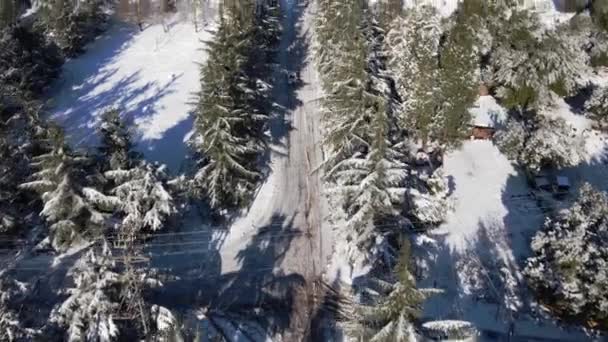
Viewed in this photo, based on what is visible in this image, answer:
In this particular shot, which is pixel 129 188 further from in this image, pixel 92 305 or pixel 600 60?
pixel 600 60

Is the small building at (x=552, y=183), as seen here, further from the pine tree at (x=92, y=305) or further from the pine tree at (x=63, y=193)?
the pine tree at (x=63, y=193)

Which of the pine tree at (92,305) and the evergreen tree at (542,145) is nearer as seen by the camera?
the pine tree at (92,305)

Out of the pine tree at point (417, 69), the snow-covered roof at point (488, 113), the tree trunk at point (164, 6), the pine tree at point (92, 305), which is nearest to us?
the pine tree at point (92, 305)

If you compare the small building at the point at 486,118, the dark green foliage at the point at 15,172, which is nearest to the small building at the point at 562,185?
the small building at the point at 486,118

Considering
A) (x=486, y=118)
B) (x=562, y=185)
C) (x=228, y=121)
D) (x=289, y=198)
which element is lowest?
(x=289, y=198)

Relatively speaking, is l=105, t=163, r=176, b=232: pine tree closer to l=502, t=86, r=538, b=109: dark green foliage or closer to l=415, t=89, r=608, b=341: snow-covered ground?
l=415, t=89, r=608, b=341: snow-covered ground

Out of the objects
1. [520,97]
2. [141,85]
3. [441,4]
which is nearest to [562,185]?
[520,97]

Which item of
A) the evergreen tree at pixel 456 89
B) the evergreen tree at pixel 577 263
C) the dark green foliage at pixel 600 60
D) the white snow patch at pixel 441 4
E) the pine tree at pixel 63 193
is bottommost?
the evergreen tree at pixel 577 263
